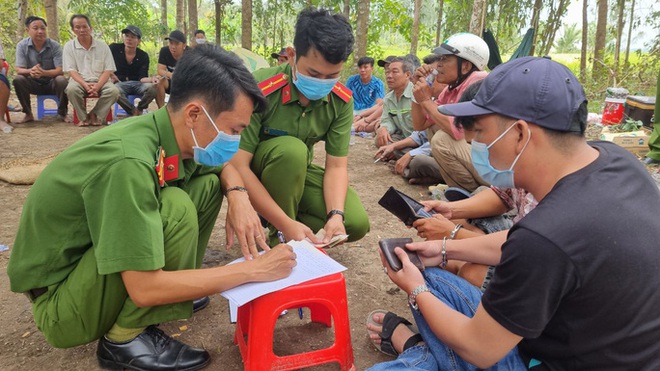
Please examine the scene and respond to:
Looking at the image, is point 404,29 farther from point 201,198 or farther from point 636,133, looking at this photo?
point 201,198

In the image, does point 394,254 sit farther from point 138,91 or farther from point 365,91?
point 138,91

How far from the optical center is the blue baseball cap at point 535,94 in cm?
126

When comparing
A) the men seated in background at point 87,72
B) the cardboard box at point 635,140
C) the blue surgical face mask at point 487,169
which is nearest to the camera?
the blue surgical face mask at point 487,169

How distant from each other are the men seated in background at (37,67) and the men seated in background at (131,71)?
0.74 meters

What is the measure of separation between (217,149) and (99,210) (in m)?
0.52

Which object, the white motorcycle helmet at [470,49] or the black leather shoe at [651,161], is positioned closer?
the white motorcycle helmet at [470,49]

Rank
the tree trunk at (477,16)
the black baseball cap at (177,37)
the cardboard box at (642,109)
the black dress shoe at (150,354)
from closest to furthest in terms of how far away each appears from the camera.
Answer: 1. the black dress shoe at (150,354)
2. the cardboard box at (642,109)
3. the tree trunk at (477,16)
4. the black baseball cap at (177,37)

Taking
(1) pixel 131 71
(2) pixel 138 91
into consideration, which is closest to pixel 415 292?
(2) pixel 138 91

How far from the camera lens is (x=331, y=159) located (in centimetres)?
282

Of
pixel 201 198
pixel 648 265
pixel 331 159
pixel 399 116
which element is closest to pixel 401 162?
pixel 399 116

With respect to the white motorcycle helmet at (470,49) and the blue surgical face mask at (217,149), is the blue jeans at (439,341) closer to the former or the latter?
the blue surgical face mask at (217,149)

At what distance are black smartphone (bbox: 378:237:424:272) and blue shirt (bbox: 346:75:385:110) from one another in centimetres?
559

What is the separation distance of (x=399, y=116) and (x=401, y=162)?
1.15 m

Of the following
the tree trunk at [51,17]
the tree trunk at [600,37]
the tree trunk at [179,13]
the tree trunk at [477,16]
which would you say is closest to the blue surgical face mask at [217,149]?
the tree trunk at [477,16]
